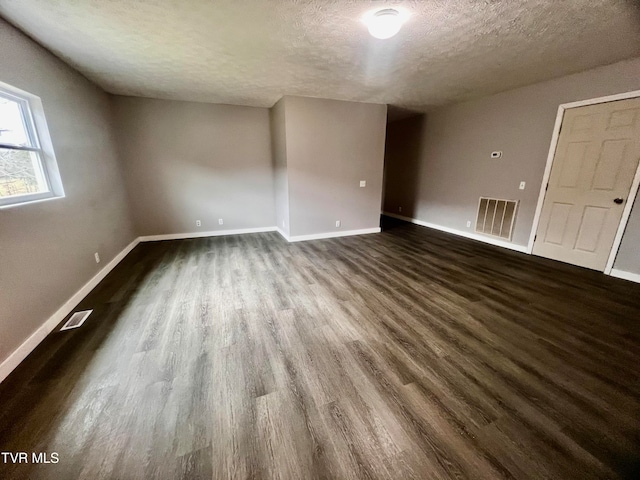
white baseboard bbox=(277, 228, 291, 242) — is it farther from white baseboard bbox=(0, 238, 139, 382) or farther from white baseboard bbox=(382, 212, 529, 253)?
white baseboard bbox=(382, 212, 529, 253)

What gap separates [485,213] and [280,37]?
14.8 feet

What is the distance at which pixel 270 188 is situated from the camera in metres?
5.50

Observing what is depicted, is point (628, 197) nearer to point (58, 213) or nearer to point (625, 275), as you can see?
point (625, 275)

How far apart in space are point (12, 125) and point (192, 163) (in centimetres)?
270

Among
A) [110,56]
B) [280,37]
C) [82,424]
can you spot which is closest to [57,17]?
[110,56]

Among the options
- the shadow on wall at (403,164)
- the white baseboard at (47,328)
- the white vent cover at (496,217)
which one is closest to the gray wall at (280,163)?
the white baseboard at (47,328)

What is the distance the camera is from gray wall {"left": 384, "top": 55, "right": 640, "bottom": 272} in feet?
10.7

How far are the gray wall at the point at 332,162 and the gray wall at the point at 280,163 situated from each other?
14 centimetres

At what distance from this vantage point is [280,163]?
4867mm

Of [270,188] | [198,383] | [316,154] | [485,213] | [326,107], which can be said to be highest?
[326,107]

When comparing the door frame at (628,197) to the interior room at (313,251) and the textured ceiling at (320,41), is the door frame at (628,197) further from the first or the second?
the textured ceiling at (320,41)

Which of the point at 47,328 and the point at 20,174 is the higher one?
the point at 20,174

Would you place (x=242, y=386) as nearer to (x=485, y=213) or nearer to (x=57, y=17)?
(x=57, y=17)

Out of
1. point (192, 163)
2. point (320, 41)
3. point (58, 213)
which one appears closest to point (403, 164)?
point (320, 41)
